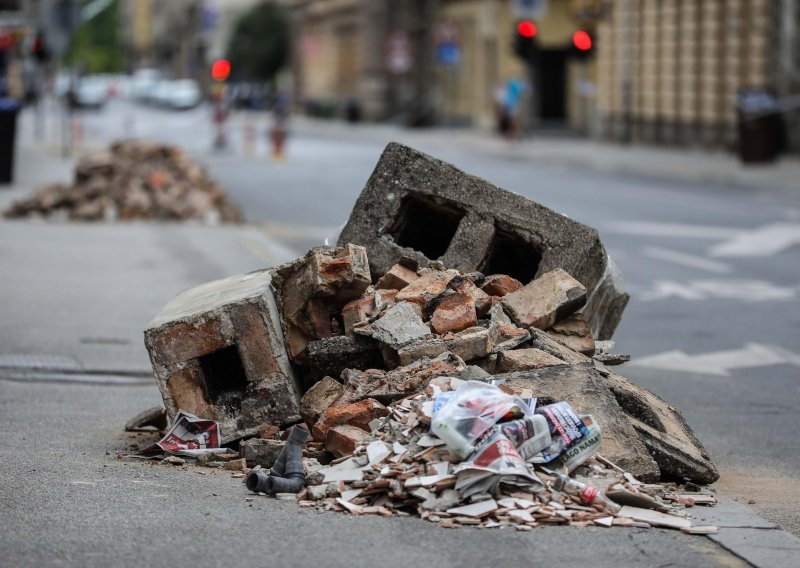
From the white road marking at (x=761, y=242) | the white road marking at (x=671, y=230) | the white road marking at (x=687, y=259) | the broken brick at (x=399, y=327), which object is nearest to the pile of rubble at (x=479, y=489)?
the broken brick at (x=399, y=327)

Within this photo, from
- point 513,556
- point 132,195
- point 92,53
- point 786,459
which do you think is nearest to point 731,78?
point 132,195

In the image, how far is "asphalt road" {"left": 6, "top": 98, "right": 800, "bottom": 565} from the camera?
25.3 feet

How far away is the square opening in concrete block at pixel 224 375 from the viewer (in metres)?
7.34

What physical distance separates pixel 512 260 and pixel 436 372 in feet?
5.95

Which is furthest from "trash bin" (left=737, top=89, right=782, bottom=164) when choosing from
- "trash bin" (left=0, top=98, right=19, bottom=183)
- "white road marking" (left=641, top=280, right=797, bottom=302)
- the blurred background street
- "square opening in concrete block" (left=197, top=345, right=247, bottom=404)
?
"square opening in concrete block" (left=197, top=345, right=247, bottom=404)

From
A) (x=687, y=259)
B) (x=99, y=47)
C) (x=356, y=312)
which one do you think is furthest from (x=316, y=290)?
(x=99, y=47)

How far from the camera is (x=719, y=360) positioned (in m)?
11.0

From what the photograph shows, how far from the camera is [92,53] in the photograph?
598 feet

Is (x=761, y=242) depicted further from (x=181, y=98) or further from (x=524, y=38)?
(x=181, y=98)

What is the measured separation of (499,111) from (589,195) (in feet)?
83.2

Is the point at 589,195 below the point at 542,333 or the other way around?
below

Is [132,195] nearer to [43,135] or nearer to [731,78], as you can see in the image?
[731,78]

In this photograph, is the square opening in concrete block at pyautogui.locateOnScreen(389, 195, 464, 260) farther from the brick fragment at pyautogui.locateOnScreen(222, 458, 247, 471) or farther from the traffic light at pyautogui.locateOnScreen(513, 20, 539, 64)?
the traffic light at pyautogui.locateOnScreen(513, 20, 539, 64)

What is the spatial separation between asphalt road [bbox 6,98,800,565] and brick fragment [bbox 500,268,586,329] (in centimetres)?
108
